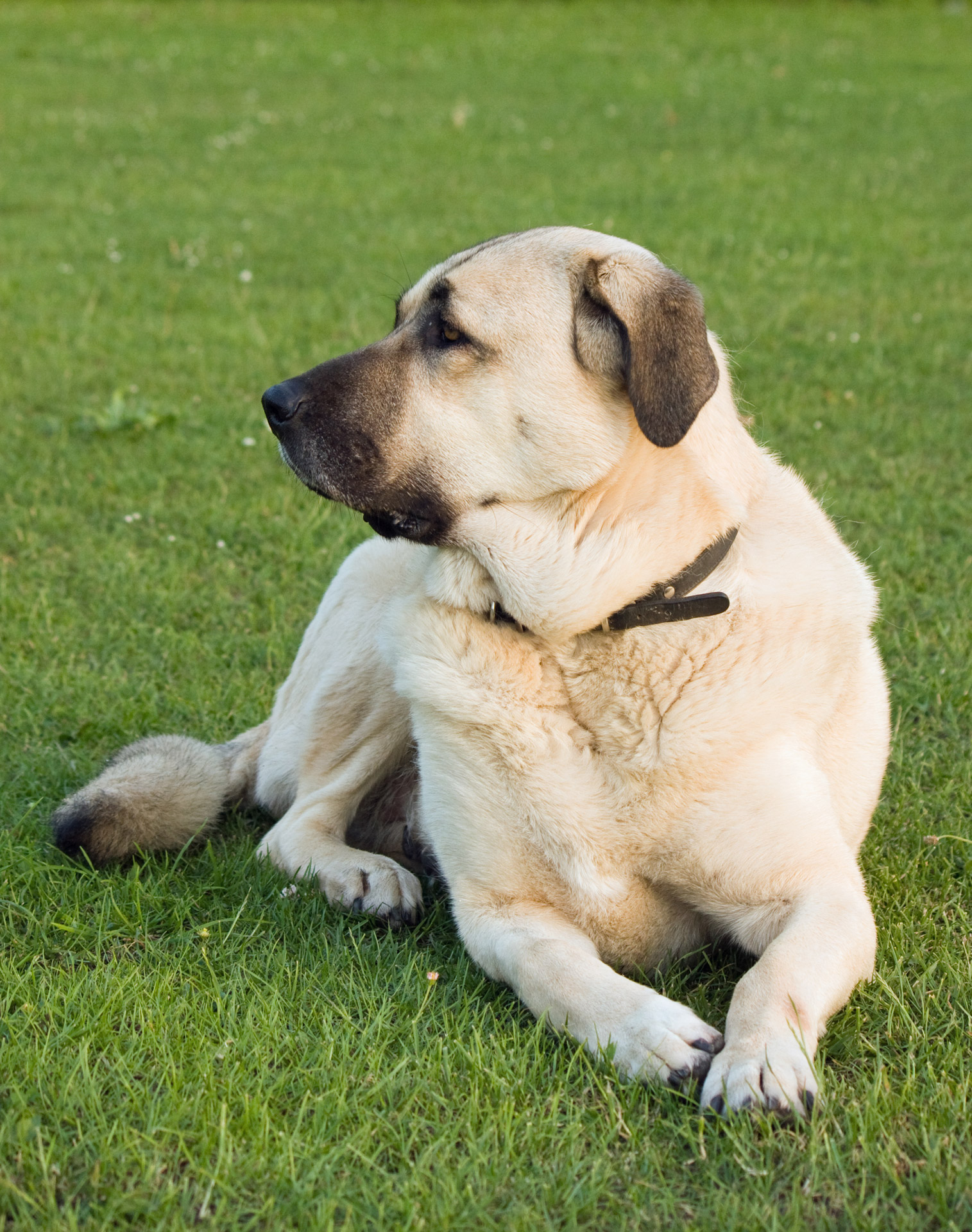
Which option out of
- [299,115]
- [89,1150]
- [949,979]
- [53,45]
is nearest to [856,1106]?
[949,979]

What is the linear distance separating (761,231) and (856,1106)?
9024 millimetres

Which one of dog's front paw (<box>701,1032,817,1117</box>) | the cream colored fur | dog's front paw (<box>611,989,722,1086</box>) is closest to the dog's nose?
the cream colored fur

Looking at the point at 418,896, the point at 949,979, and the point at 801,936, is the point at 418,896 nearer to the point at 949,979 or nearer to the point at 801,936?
the point at 801,936

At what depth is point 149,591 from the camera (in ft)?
17.0

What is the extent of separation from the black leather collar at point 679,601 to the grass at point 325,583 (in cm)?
82

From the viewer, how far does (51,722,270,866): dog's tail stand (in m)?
3.37

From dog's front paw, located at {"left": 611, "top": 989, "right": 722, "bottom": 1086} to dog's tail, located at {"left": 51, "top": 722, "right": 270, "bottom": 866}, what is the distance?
1468mm

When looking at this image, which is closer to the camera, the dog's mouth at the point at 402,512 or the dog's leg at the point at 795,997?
the dog's leg at the point at 795,997

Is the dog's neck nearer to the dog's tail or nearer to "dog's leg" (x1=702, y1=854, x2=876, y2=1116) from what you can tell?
"dog's leg" (x1=702, y1=854, x2=876, y2=1116)

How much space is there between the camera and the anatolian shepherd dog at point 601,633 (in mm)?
2793

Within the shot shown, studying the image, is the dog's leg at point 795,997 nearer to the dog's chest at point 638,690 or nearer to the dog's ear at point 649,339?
the dog's chest at point 638,690

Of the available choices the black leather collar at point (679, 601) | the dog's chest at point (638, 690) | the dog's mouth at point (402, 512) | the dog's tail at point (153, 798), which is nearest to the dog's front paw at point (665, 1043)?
the dog's chest at point (638, 690)

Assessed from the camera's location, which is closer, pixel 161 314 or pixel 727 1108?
pixel 727 1108

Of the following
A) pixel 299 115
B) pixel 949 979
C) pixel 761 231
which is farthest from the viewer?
pixel 299 115
